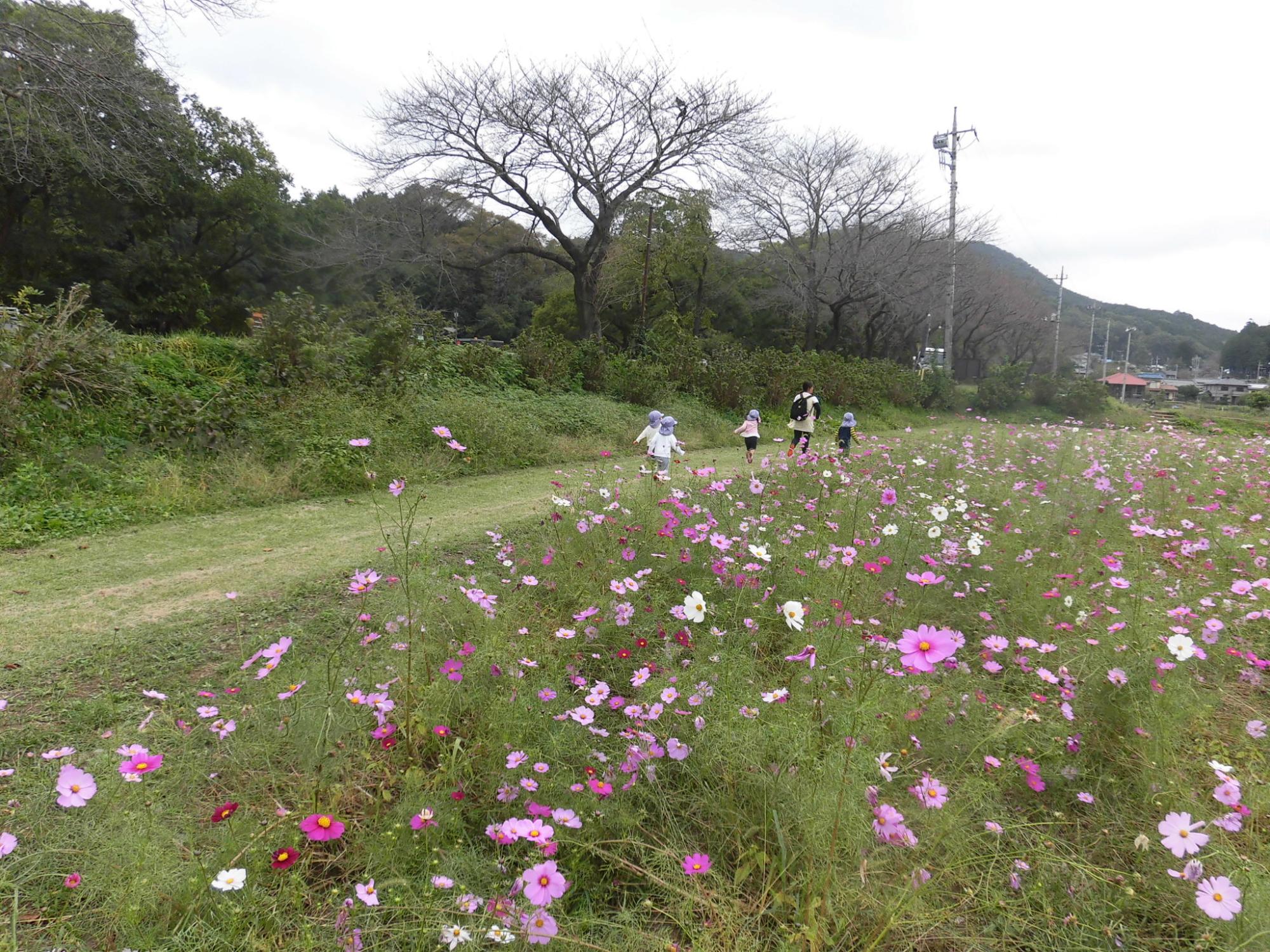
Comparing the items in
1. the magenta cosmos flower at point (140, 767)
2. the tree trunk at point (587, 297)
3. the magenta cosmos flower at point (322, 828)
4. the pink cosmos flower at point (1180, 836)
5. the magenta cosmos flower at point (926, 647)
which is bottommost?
the pink cosmos flower at point (1180, 836)

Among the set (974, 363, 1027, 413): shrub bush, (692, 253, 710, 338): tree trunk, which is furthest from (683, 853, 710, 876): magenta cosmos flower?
(974, 363, 1027, 413): shrub bush

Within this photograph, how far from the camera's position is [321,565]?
4145 millimetres

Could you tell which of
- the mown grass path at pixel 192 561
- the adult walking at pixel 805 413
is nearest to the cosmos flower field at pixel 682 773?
the mown grass path at pixel 192 561

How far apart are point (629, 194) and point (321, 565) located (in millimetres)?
12036

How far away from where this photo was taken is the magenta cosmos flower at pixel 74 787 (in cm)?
144

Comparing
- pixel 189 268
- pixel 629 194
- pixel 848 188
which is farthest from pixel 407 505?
pixel 848 188

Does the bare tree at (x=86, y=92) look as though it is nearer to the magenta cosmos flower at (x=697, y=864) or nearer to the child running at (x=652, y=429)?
the child running at (x=652, y=429)

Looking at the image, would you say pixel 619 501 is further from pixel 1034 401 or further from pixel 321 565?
pixel 1034 401

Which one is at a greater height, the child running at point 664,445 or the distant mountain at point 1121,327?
the distant mountain at point 1121,327

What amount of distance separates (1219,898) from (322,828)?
1.88 metres

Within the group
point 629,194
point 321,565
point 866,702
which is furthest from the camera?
point 629,194

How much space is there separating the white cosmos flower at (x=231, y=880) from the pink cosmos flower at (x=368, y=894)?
0.78ft

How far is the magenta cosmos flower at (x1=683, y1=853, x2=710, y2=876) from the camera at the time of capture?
154 cm

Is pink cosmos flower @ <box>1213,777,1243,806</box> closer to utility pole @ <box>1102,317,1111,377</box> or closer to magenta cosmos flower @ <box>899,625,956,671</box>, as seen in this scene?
magenta cosmos flower @ <box>899,625,956,671</box>
